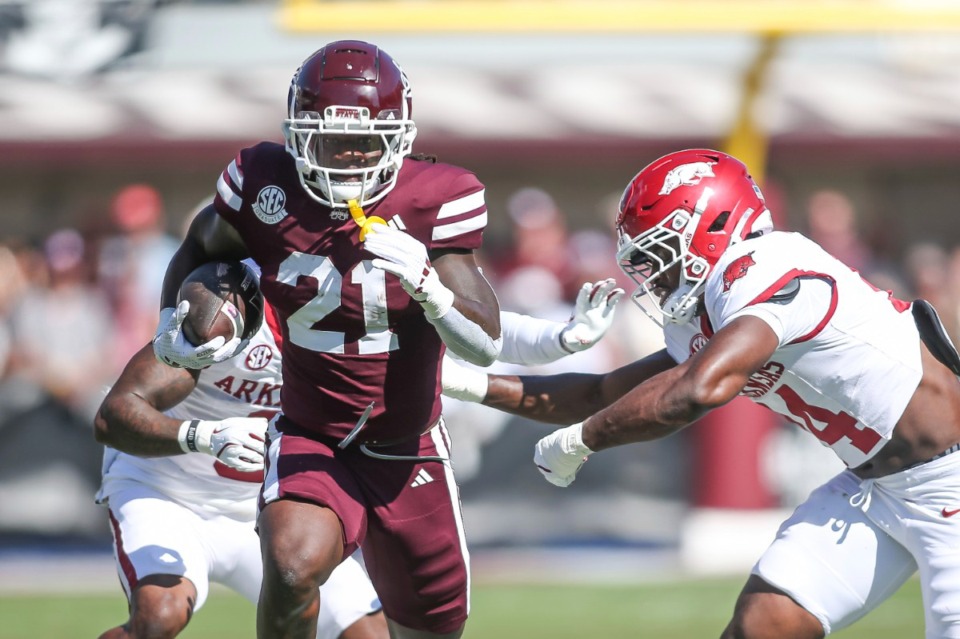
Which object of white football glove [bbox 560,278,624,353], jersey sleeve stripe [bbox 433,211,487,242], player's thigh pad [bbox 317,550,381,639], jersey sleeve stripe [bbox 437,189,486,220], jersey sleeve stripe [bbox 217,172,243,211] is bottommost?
player's thigh pad [bbox 317,550,381,639]

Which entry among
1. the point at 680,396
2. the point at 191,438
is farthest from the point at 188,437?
the point at 680,396

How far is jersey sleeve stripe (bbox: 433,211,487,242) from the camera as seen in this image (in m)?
4.03

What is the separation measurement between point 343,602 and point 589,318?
3.79ft

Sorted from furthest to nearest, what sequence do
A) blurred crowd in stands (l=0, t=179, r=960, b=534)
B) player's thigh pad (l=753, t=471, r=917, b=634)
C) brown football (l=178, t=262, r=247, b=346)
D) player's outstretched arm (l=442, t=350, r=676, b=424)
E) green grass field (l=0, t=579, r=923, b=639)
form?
blurred crowd in stands (l=0, t=179, r=960, b=534) → green grass field (l=0, t=579, r=923, b=639) → player's outstretched arm (l=442, t=350, r=676, b=424) → brown football (l=178, t=262, r=247, b=346) → player's thigh pad (l=753, t=471, r=917, b=634)

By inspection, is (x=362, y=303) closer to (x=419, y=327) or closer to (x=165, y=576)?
(x=419, y=327)

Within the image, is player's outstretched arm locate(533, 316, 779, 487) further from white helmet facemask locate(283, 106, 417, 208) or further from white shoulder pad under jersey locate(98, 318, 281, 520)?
white shoulder pad under jersey locate(98, 318, 281, 520)

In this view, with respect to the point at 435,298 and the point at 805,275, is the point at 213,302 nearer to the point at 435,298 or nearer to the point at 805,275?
the point at 435,298

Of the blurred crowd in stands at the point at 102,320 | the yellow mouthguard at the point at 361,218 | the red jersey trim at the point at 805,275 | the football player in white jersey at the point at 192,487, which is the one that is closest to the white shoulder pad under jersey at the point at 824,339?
the red jersey trim at the point at 805,275

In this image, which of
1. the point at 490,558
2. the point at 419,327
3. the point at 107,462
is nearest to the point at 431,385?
the point at 419,327

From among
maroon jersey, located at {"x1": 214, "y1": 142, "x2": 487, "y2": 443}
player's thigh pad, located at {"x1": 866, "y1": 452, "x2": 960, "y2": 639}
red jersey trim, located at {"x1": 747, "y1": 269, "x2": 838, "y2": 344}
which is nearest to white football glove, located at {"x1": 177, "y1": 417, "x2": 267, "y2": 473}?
maroon jersey, located at {"x1": 214, "y1": 142, "x2": 487, "y2": 443}

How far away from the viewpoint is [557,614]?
7.18 metres

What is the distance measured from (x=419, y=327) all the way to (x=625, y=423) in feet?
2.47

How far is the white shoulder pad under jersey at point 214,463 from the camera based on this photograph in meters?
4.72

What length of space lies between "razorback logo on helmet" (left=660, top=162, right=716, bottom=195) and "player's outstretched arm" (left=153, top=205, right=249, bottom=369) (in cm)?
121
